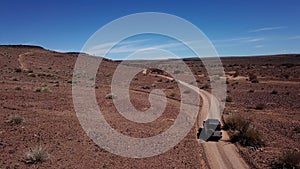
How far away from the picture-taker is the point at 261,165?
48.2 ft

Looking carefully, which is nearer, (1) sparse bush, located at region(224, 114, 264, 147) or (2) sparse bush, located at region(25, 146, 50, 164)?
(2) sparse bush, located at region(25, 146, 50, 164)

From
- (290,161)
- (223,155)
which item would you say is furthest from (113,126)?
(290,161)

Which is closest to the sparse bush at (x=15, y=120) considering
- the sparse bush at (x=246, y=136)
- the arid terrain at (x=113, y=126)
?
the arid terrain at (x=113, y=126)

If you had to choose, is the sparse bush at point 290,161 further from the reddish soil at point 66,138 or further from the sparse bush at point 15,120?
the sparse bush at point 15,120

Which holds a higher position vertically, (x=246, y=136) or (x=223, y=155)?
(x=246, y=136)

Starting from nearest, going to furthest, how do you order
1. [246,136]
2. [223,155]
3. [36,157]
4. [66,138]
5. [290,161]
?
[36,157], [290,161], [223,155], [66,138], [246,136]

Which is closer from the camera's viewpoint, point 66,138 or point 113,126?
point 66,138

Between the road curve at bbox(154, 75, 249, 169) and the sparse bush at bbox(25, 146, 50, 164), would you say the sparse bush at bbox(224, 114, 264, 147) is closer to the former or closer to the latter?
the road curve at bbox(154, 75, 249, 169)

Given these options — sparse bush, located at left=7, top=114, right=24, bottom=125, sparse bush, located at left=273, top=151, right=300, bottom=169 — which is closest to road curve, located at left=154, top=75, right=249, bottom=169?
sparse bush, located at left=273, top=151, right=300, bottom=169

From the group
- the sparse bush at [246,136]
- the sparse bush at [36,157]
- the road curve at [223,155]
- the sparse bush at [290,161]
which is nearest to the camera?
the sparse bush at [36,157]

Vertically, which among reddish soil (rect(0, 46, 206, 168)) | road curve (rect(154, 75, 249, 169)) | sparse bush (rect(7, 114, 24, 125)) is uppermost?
sparse bush (rect(7, 114, 24, 125))

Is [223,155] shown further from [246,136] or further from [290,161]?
[246,136]

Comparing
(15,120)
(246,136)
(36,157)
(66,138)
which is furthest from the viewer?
(15,120)

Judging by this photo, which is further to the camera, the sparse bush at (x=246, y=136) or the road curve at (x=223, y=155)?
the sparse bush at (x=246, y=136)
